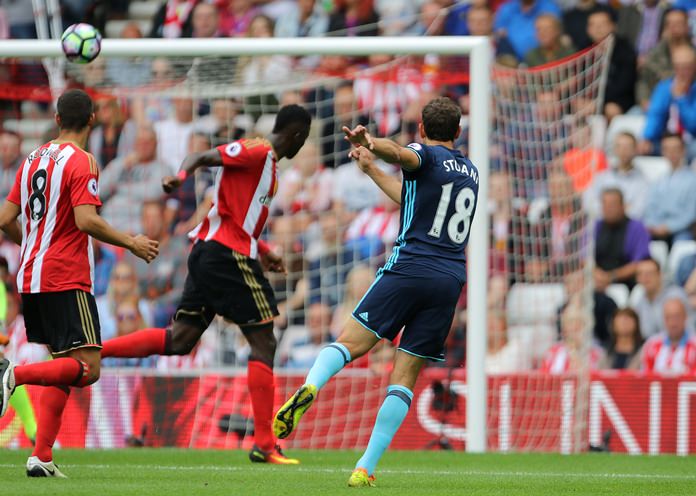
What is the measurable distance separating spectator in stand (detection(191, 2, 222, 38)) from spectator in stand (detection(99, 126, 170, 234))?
3.87m

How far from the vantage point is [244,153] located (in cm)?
838

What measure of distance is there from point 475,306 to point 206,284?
2.51 metres

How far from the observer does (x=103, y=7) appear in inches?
678

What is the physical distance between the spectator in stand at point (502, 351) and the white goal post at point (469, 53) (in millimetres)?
1603

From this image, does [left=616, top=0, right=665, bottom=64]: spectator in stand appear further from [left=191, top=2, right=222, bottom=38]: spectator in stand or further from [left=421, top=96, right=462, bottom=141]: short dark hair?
[left=421, top=96, right=462, bottom=141]: short dark hair

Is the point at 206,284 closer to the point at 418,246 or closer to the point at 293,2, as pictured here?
the point at 418,246

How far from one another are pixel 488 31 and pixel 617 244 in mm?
3127

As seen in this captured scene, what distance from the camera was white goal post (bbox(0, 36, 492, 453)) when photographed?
33.2 ft

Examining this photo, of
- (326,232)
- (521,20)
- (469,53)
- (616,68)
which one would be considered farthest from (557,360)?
(521,20)

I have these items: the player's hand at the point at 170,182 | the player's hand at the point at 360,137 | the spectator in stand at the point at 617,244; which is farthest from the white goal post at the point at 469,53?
the player's hand at the point at 360,137

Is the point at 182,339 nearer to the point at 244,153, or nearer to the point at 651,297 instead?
the point at 244,153

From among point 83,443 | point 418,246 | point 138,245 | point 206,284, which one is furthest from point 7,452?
point 418,246

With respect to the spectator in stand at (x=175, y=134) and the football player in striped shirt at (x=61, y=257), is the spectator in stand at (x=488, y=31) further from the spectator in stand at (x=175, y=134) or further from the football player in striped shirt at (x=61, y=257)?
the football player in striped shirt at (x=61, y=257)

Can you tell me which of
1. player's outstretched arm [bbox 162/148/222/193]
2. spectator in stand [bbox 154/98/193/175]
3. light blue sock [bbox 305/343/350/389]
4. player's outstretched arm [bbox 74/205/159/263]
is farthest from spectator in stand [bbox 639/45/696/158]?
player's outstretched arm [bbox 74/205/159/263]
